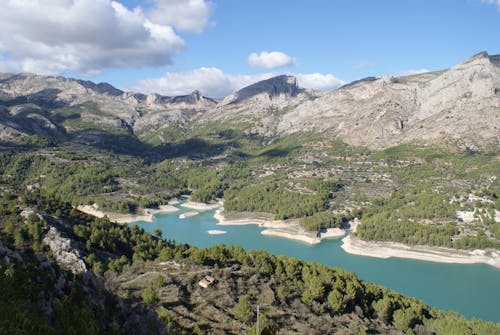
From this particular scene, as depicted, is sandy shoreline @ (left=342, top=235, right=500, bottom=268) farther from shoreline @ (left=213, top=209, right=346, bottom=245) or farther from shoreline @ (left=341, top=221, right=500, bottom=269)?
shoreline @ (left=213, top=209, right=346, bottom=245)

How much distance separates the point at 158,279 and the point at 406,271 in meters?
51.3

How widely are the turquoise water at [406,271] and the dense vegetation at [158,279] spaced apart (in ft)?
52.9

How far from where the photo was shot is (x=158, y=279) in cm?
3506

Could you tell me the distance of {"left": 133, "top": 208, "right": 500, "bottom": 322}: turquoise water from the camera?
58156mm

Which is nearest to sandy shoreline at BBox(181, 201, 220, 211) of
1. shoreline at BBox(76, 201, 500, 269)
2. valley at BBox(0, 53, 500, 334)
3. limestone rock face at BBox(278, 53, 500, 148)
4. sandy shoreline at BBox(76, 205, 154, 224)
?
valley at BBox(0, 53, 500, 334)

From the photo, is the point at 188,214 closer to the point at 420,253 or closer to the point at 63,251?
the point at 420,253

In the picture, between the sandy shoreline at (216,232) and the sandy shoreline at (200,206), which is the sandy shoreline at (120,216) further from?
the sandy shoreline at (216,232)

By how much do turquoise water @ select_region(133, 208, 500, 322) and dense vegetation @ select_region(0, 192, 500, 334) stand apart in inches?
634

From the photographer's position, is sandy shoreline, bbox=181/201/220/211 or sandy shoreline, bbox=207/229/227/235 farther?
sandy shoreline, bbox=181/201/220/211

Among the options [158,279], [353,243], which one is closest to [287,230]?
[353,243]

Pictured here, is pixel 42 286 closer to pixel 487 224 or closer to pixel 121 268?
pixel 121 268

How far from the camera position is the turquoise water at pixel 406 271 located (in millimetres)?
58156

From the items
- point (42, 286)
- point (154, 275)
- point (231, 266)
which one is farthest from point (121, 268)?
point (42, 286)

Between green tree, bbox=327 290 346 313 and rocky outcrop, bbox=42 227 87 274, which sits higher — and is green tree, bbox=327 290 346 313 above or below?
below
